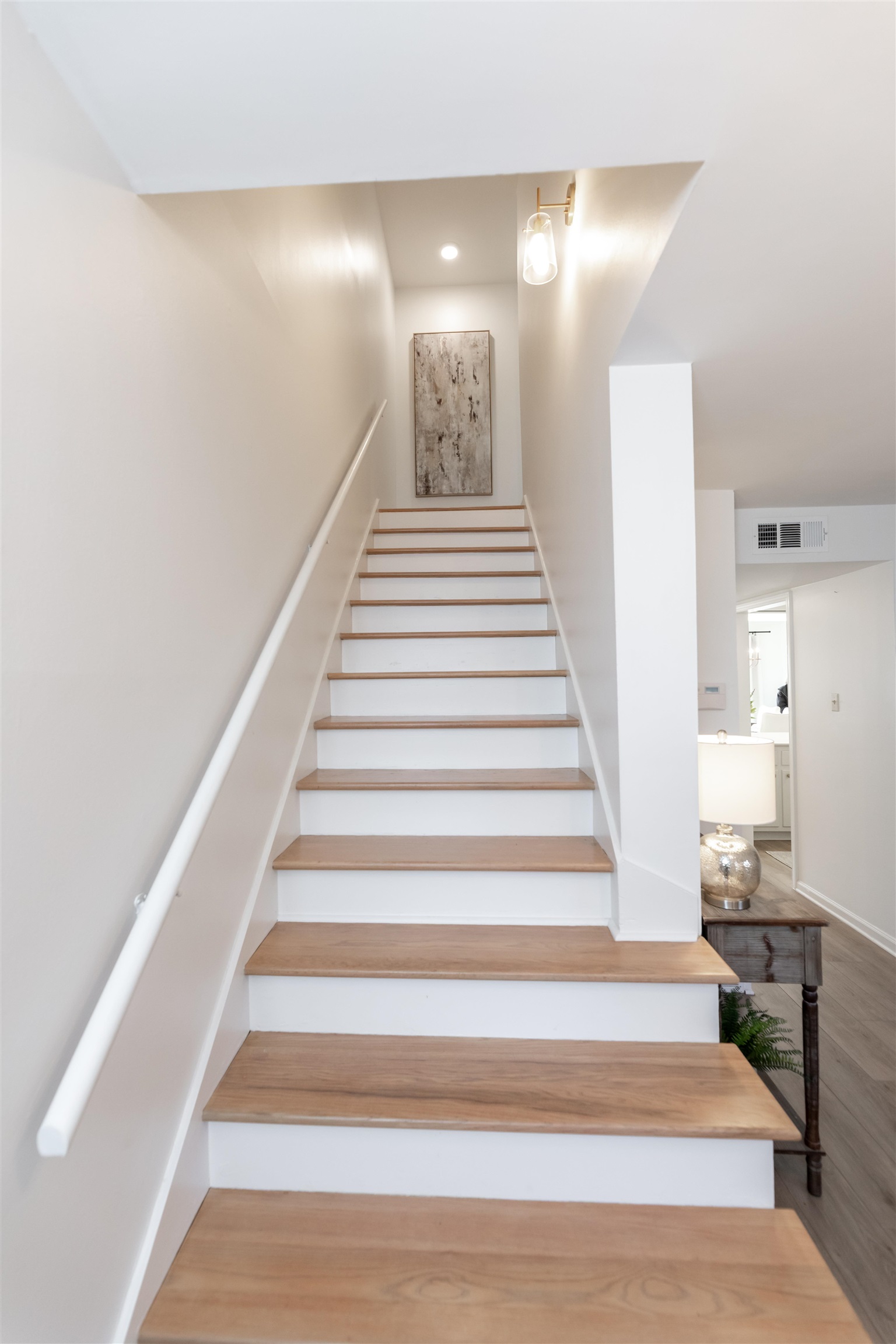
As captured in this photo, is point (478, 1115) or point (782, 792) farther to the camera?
point (782, 792)

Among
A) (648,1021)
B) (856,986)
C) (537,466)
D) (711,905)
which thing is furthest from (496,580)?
(856,986)

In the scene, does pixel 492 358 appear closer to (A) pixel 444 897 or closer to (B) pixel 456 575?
(B) pixel 456 575

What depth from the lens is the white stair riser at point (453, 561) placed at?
11.7ft

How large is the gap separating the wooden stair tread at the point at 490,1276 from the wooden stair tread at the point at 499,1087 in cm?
16

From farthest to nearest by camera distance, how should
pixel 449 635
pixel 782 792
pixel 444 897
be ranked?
pixel 782 792, pixel 449 635, pixel 444 897

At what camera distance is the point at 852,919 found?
160 inches

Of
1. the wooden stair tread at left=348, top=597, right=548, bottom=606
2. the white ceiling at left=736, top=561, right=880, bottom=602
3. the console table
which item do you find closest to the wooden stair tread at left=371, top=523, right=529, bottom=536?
the wooden stair tread at left=348, top=597, right=548, bottom=606

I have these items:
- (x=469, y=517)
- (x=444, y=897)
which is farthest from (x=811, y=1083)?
(x=469, y=517)

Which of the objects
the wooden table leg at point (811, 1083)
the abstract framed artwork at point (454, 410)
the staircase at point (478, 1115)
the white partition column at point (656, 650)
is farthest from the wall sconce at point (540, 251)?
the abstract framed artwork at point (454, 410)

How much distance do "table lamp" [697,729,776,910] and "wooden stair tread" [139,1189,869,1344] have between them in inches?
34.9

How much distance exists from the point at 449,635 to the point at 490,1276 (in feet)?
6.76

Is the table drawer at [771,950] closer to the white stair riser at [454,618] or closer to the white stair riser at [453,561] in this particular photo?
the white stair riser at [454,618]

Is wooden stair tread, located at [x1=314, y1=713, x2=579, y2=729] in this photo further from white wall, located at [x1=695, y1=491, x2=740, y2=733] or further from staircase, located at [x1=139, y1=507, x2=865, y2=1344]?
white wall, located at [x1=695, y1=491, x2=740, y2=733]

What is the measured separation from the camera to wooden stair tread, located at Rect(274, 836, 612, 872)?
76.4 inches
